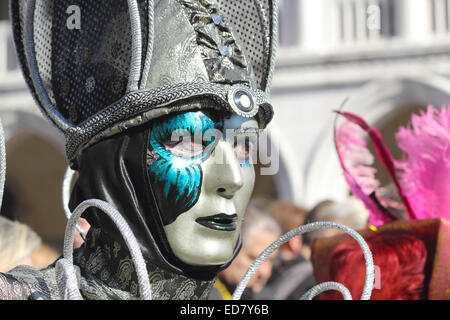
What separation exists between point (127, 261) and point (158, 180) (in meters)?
0.17

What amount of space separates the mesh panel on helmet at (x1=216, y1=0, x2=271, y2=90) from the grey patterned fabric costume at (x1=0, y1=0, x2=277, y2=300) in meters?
0.10

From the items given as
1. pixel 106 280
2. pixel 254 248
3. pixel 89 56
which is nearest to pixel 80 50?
pixel 89 56

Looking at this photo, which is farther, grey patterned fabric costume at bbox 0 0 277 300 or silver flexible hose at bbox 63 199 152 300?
grey patterned fabric costume at bbox 0 0 277 300

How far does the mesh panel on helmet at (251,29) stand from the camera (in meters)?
1.85

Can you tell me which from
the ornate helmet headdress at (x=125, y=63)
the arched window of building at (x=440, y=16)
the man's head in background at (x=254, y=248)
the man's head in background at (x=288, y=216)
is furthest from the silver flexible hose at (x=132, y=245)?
the arched window of building at (x=440, y=16)

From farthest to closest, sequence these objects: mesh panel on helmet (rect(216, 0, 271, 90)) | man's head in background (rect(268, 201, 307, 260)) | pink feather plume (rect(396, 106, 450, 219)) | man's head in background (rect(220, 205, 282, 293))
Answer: man's head in background (rect(268, 201, 307, 260))
man's head in background (rect(220, 205, 282, 293))
pink feather plume (rect(396, 106, 450, 219))
mesh panel on helmet (rect(216, 0, 271, 90))

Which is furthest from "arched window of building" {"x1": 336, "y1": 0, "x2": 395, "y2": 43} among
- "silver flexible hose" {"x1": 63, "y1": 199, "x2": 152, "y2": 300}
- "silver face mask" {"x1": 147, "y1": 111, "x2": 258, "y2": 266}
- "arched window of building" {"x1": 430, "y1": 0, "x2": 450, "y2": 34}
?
"silver flexible hose" {"x1": 63, "y1": 199, "x2": 152, "y2": 300}

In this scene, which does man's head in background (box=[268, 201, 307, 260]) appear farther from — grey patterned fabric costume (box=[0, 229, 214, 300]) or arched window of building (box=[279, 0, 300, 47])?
arched window of building (box=[279, 0, 300, 47])

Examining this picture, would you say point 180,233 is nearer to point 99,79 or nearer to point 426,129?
point 99,79

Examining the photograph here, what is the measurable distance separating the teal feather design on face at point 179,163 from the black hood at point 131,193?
2cm

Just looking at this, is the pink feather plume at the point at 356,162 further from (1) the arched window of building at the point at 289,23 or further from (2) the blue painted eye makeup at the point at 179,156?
(1) the arched window of building at the point at 289,23

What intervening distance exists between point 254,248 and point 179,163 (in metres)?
1.67

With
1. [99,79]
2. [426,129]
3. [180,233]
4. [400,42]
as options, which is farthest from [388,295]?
[400,42]

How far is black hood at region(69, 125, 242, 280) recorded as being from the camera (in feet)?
5.15
